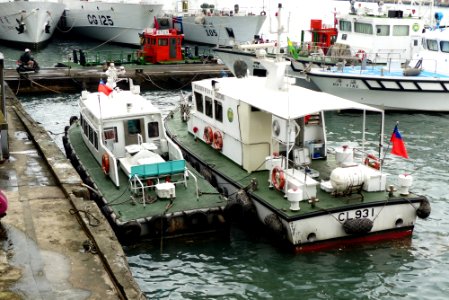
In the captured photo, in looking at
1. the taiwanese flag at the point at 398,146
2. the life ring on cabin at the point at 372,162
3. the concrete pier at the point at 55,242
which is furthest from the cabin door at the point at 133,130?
the taiwanese flag at the point at 398,146

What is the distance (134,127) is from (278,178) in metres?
4.53

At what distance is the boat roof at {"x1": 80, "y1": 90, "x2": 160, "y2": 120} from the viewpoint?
16391 mm

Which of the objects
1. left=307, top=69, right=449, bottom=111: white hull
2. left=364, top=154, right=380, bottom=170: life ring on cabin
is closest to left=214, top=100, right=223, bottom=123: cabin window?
left=364, top=154, right=380, bottom=170: life ring on cabin

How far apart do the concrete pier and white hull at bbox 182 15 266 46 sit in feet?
131

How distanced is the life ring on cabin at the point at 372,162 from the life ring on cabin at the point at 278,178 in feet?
8.04

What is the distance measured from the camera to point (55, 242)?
11.6 m

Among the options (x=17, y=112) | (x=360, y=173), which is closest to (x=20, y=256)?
(x=360, y=173)

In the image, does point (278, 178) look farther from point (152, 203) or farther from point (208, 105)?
point (208, 105)

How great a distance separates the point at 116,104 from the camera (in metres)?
17.1

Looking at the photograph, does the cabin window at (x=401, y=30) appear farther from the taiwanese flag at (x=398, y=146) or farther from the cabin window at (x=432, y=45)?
the taiwanese flag at (x=398, y=146)

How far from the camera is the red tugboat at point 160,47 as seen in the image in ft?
126

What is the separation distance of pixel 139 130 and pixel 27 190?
3.61 meters

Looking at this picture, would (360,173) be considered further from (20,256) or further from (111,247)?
(20,256)

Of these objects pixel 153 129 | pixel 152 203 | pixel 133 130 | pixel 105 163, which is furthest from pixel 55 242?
pixel 153 129
